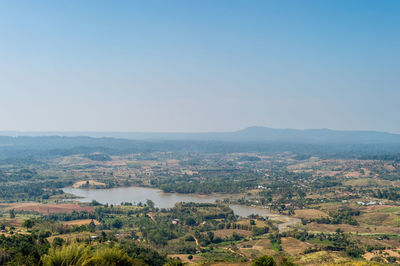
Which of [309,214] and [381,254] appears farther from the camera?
[309,214]

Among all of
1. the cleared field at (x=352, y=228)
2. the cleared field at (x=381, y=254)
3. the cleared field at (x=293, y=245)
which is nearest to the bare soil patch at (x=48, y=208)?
the cleared field at (x=293, y=245)

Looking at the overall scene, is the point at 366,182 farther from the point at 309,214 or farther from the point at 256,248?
the point at 256,248

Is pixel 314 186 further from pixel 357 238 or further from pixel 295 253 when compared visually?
pixel 295 253

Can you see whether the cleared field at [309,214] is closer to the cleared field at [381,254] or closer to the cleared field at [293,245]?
the cleared field at [293,245]

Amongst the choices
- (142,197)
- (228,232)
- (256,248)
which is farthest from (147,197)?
(256,248)

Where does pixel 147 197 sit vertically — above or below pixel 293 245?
below

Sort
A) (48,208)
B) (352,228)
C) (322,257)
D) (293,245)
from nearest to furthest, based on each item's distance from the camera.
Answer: (322,257) < (293,245) < (352,228) < (48,208)

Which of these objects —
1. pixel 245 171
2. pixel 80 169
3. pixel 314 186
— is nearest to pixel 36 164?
pixel 80 169

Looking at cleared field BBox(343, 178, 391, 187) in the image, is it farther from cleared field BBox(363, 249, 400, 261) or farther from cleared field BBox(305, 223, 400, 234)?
cleared field BBox(363, 249, 400, 261)

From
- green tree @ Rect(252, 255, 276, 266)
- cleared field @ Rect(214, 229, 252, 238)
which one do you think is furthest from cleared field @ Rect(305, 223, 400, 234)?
green tree @ Rect(252, 255, 276, 266)
